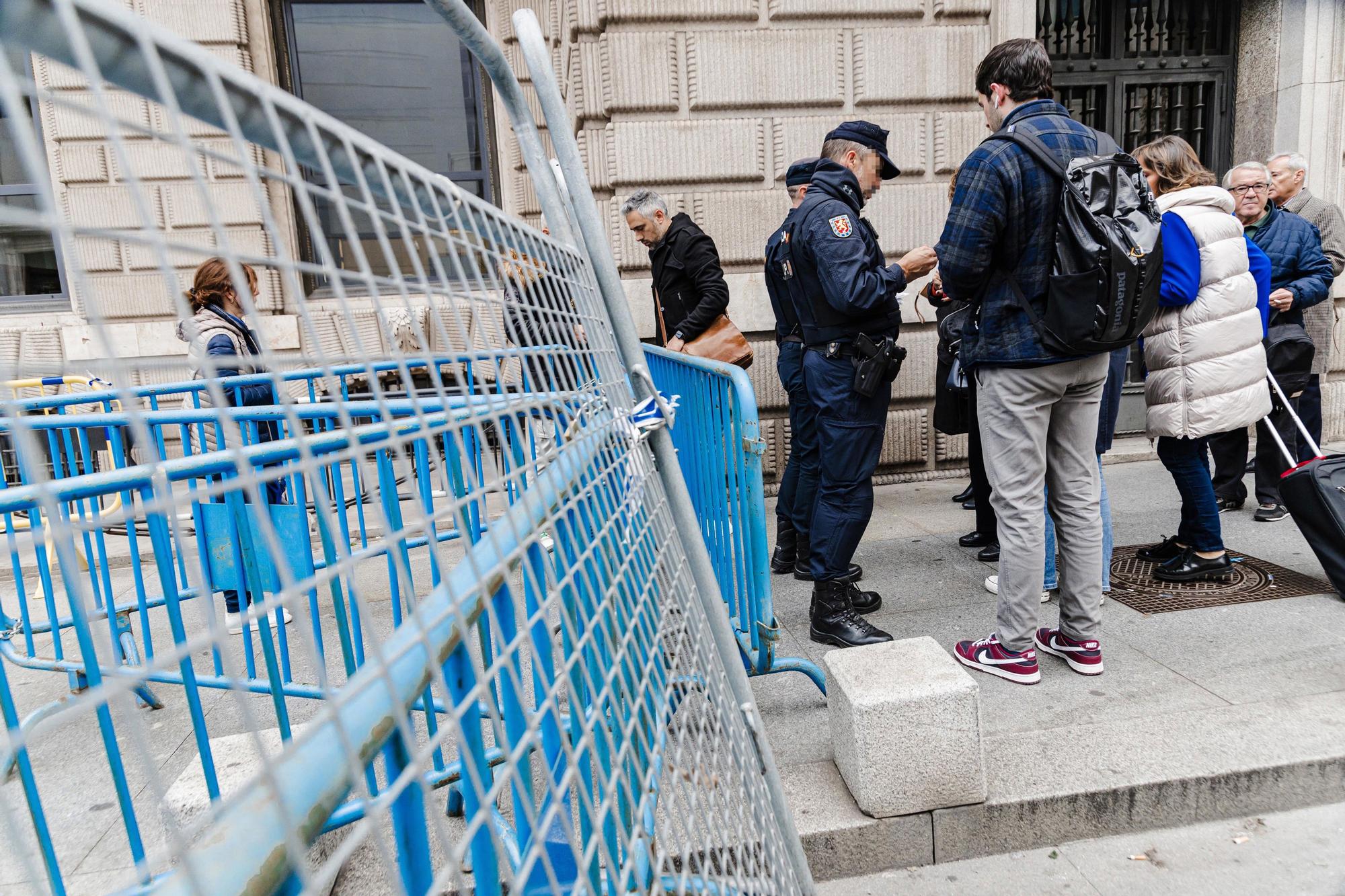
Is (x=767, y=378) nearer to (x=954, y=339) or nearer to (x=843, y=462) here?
(x=954, y=339)

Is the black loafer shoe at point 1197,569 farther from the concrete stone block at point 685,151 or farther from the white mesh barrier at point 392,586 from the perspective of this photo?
the concrete stone block at point 685,151

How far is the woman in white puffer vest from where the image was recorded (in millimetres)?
3615

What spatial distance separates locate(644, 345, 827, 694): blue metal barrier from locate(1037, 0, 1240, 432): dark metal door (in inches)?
201

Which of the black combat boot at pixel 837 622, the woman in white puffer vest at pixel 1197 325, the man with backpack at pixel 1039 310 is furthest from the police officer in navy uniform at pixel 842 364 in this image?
the woman in white puffer vest at pixel 1197 325

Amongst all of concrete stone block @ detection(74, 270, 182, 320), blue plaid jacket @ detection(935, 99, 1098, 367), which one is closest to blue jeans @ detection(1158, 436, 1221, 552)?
blue plaid jacket @ detection(935, 99, 1098, 367)

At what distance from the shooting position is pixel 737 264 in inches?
245

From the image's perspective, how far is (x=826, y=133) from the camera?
612 cm

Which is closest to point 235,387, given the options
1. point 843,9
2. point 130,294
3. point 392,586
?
point 392,586

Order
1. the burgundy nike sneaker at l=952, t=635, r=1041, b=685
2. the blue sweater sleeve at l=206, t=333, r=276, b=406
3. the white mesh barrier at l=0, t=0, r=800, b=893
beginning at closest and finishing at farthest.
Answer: the white mesh barrier at l=0, t=0, r=800, b=893 < the burgundy nike sneaker at l=952, t=635, r=1041, b=685 < the blue sweater sleeve at l=206, t=333, r=276, b=406

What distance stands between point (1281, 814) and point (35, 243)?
9.66 meters

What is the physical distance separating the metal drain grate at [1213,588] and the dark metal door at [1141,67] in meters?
3.06

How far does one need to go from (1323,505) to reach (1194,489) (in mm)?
467

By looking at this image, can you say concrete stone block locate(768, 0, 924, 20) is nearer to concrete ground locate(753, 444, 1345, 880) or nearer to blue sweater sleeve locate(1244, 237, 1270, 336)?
blue sweater sleeve locate(1244, 237, 1270, 336)

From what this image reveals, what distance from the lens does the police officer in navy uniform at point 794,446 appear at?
160 inches
